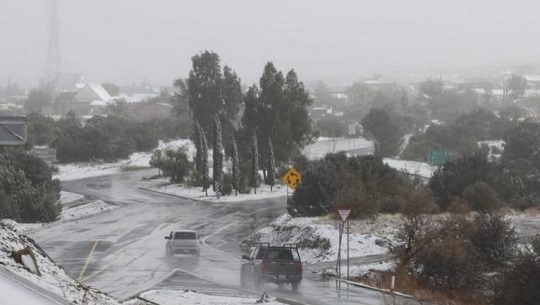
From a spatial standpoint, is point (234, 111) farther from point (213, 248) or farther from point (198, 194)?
point (213, 248)

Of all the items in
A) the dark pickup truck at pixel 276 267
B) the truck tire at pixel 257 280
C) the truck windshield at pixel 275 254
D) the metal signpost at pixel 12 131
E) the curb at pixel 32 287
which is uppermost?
the metal signpost at pixel 12 131

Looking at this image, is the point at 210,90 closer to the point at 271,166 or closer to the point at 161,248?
the point at 271,166

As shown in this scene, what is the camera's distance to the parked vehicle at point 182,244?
3203cm

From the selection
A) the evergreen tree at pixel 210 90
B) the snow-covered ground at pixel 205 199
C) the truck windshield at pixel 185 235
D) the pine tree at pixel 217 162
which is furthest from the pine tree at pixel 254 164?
the truck windshield at pixel 185 235

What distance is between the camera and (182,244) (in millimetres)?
32062

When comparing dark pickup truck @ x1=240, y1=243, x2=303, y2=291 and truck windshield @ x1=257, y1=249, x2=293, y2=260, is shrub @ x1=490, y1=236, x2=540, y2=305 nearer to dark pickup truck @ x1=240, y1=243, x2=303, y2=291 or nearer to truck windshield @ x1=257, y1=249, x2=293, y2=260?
dark pickup truck @ x1=240, y1=243, x2=303, y2=291

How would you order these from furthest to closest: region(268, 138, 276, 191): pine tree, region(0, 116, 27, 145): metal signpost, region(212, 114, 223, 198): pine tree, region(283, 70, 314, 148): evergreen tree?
region(283, 70, 314, 148): evergreen tree → region(268, 138, 276, 191): pine tree → region(212, 114, 223, 198): pine tree → region(0, 116, 27, 145): metal signpost

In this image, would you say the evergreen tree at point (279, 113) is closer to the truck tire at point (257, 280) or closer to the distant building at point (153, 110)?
the truck tire at point (257, 280)

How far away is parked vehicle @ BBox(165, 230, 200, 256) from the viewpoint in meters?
32.0

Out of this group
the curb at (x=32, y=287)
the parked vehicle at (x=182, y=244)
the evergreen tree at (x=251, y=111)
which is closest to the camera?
the curb at (x=32, y=287)

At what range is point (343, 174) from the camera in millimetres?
40125


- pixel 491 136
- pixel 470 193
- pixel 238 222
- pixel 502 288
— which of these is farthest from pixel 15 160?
pixel 491 136

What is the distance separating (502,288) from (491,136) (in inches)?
3190

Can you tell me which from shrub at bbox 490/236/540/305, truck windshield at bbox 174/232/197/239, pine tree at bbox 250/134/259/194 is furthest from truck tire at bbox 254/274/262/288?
pine tree at bbox 250/134/259/194
